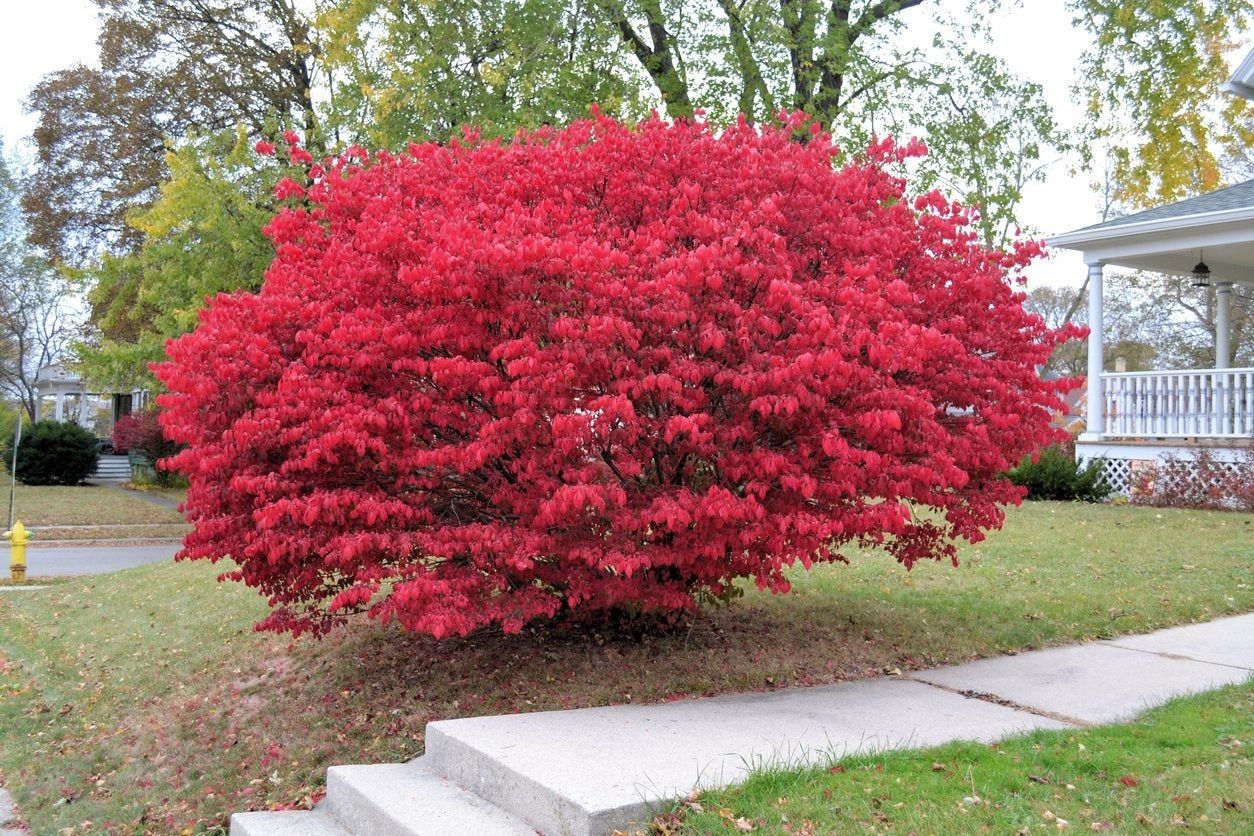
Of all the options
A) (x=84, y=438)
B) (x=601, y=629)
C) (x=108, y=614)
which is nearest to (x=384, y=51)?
(x=108, y=614)

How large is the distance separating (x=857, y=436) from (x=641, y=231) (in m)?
1.49

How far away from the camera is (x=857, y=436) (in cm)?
549

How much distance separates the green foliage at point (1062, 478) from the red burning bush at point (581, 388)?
385 inches

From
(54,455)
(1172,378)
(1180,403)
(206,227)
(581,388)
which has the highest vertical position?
(206,227)

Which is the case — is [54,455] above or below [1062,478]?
below

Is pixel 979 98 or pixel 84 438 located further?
pixel 84 438

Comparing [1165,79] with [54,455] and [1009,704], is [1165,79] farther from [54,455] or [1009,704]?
[54,455]

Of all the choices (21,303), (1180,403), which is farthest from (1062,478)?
(21,303)

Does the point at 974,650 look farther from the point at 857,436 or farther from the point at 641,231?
the point at 641,231

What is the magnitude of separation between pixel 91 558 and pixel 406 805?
14.3 meters

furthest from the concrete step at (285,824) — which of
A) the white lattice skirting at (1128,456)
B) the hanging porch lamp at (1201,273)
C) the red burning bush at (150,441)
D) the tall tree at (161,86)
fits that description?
the red burning bush at (150,441)

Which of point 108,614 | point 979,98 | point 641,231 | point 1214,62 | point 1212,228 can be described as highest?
point 1214,62

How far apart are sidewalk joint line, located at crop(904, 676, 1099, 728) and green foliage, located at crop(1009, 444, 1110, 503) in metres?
9.65

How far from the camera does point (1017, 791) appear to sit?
4.14 meters
